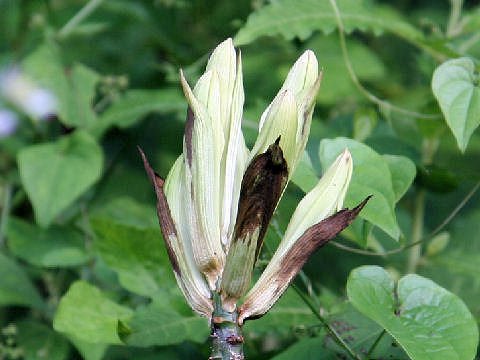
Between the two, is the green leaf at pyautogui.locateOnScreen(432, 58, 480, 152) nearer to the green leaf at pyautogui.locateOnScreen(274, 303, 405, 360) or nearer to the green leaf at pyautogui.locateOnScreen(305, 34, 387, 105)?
the green leaf at pyautogui.locateOnScreen(274, 303, 405, 360)

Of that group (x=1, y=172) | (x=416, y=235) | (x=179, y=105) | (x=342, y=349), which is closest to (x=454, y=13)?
(x=416, y=235)

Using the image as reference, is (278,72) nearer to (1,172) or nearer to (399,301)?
(1,172)

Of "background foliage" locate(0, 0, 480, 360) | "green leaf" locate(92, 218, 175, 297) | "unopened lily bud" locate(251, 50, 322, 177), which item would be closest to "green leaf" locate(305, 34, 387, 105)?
"background foliage" locate(0, 0, 480, 360)

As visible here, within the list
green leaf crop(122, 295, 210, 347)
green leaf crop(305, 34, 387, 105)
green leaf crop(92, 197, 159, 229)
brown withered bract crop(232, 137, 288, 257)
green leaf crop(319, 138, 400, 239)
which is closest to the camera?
brown withered bract crop(232, 137, 288, 257)

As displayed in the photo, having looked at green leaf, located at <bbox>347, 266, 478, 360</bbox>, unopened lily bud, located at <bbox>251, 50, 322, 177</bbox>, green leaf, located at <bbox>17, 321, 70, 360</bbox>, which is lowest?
green leaf, located at <bbox>17, 321, 70, 360</bbox>

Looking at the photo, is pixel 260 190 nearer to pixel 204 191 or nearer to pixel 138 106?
pixel 204 191


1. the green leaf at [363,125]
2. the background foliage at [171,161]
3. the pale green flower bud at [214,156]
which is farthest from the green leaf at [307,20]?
the pale green flower bud at [214,156]
